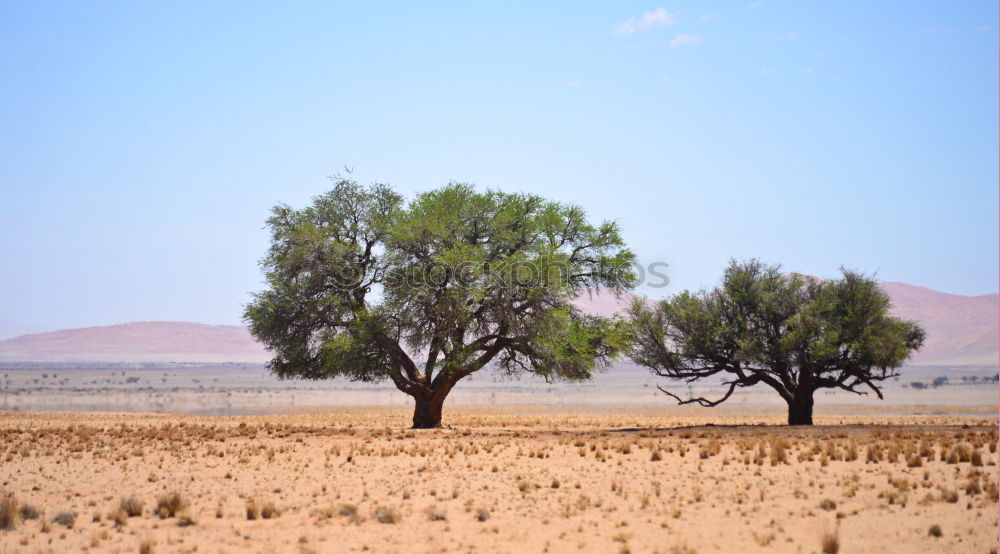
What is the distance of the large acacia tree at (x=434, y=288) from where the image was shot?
3291cm

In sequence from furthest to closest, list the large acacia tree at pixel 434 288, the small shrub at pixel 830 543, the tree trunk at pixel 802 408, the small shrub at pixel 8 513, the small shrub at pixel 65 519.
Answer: the tree trunk at pixel 802 408 < the large acacia tree at pixel 434 288 < the small shrub at pixel 65 519 < the small shrub at pixel 8 513 < the small shrub at pixel 830 543

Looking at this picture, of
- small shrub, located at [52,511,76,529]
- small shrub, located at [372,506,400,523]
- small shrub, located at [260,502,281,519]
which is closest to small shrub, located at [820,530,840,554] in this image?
small shrub, located at [372,506,400,523]

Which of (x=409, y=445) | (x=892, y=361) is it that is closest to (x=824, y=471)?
(x=409, y=445)

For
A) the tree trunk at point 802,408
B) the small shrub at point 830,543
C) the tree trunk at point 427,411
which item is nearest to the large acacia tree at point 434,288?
the tree trunk at point 427,411

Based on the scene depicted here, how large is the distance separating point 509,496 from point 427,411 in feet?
63.6

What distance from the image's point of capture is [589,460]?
22.9 m

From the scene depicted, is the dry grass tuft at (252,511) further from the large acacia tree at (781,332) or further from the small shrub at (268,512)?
the large acacia tree at (781,332)

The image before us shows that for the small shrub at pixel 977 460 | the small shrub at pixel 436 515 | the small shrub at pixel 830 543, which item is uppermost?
the small shrub at pixel 977 460

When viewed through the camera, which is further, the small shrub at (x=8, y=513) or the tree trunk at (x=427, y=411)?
the tree trunk at (x=427, y=411)

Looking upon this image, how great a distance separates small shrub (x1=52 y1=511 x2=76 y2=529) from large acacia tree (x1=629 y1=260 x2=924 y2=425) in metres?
26.6

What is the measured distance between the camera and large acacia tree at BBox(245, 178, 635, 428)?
108ft

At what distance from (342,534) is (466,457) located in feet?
30.0

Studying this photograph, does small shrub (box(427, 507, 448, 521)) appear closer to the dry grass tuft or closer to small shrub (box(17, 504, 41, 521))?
the dry grass tuft

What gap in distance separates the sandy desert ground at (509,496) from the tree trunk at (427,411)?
9.01m
